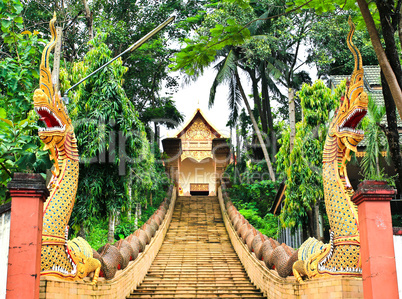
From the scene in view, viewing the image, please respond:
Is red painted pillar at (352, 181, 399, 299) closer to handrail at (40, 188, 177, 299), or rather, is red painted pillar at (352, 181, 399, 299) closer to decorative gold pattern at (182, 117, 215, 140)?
handrail at (40, 188, 177, 299)

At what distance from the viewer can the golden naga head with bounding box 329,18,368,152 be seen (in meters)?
5.97

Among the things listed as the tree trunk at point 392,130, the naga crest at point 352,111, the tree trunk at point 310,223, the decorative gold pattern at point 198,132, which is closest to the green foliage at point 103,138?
the tree trunk at point 310,223

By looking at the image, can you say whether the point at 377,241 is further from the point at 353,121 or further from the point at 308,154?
the point at 308,154

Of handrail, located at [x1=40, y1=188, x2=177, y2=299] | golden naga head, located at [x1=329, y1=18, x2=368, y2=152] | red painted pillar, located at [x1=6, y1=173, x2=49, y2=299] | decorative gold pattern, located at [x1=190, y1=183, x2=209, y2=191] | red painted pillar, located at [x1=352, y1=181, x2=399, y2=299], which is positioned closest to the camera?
red painted pillar, located at [x1=6, y1=173, x2=49, y2=299]

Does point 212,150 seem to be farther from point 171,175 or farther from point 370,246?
point 370,246

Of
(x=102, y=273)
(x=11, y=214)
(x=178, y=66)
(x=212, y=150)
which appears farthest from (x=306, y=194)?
(x=212, y=150)

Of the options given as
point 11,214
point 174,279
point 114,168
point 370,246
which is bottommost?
point 174,279

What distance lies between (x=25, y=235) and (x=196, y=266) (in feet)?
22.2

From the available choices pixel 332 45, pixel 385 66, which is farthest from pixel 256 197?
pixel 385 66

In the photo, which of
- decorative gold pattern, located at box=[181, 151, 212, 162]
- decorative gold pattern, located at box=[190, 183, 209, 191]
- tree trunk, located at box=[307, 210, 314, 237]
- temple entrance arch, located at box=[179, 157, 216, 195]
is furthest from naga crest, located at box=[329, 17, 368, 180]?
decorative gold pattern, located at box=[190, 183, 209, 191]

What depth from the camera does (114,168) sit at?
33.3 feet

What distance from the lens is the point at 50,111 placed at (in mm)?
6113

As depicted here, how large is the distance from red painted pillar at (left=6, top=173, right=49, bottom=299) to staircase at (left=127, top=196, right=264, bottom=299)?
170 inches

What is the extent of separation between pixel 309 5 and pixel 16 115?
4.39 m
